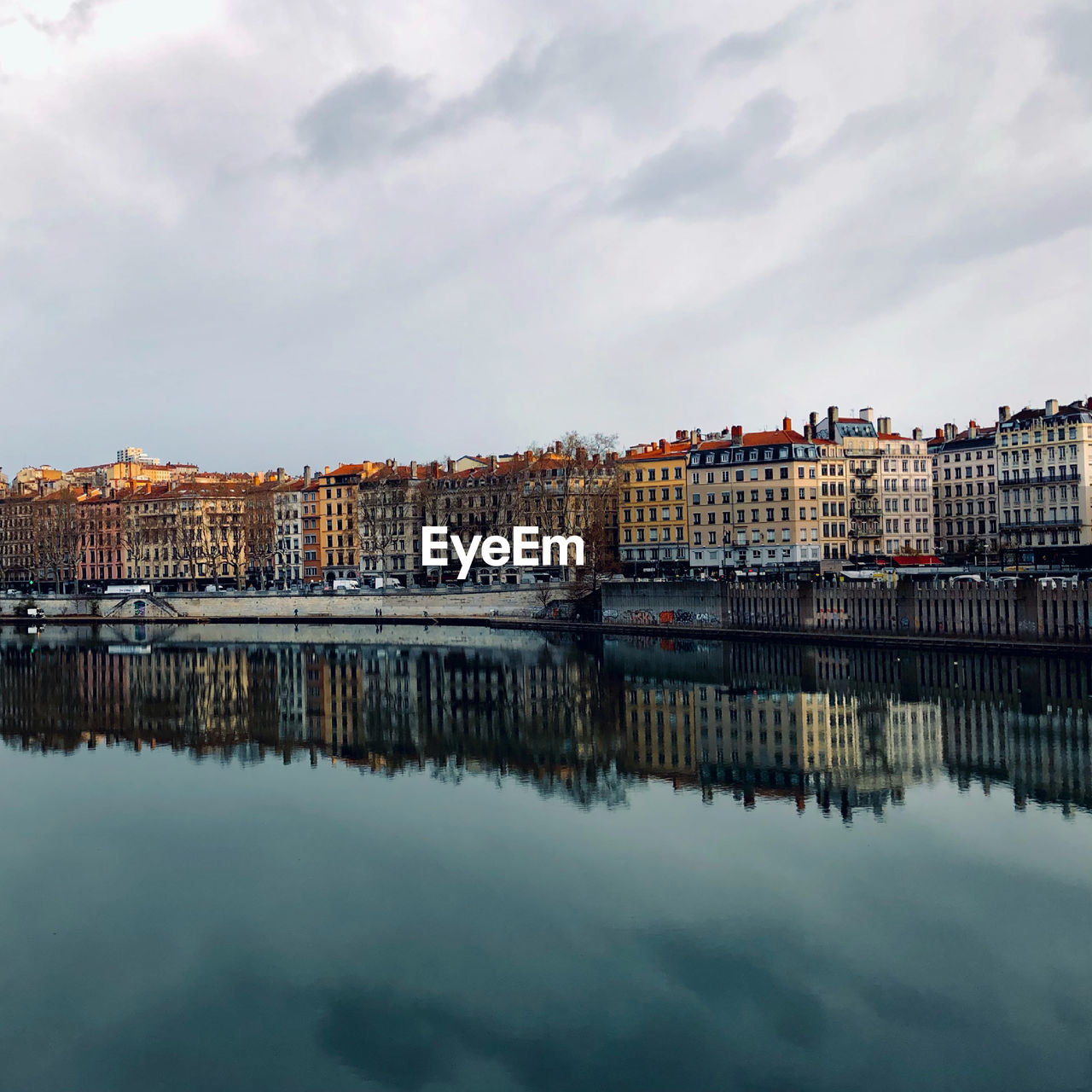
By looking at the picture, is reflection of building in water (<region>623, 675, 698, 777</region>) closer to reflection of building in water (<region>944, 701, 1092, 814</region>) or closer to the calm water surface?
the calm water surface

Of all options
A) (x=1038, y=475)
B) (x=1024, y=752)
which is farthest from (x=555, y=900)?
(x=1038, y=475)

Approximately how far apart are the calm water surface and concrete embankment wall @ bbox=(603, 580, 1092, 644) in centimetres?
1694

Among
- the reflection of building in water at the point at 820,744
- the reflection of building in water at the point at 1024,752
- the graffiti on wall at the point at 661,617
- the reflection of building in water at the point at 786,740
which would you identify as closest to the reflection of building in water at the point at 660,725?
the reflection of building in water at the point at 786,740

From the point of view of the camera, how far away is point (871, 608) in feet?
229

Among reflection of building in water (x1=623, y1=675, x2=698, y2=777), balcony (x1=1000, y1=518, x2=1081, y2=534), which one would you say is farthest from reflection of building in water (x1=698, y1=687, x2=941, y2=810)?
balcony (x1=1000, y1=518, x2=1081, y2=534)

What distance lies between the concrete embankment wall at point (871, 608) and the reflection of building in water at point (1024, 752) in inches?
708

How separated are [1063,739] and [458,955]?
984 inches

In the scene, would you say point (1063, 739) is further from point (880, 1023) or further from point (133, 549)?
point (133, 549)

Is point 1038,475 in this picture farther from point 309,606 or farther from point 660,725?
point 660,725

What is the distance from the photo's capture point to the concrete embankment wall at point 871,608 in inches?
2372

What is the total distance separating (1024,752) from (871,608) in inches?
1364

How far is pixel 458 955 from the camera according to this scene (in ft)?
66.1

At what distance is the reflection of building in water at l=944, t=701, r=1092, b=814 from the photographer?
30659mm

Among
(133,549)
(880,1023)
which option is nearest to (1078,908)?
(880,1023)
